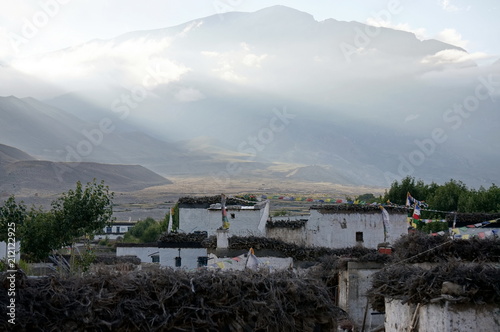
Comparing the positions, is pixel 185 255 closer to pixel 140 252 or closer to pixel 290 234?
pixel 140 252

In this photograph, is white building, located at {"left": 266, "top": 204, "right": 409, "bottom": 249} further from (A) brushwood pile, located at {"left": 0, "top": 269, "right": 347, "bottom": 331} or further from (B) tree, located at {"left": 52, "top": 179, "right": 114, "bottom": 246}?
(A) brushwood pile, located at {"left": 0, "top": 269, "right": 347, "bottom": 331}

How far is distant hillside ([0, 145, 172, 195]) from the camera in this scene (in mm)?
150750

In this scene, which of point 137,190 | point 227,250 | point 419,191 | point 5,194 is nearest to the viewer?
point 227,250

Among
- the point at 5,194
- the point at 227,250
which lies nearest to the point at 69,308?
the point at 227,250

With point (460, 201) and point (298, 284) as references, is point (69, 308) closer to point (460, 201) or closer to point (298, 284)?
point (298, 284)

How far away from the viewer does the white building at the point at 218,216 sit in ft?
96.5

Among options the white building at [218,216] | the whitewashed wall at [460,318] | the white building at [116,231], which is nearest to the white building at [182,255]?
the white building at [218,216]

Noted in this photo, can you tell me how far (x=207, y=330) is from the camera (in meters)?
10.4

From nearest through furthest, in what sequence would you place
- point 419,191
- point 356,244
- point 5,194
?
1. point 356,244
2. point 419,191
3. point 5,194

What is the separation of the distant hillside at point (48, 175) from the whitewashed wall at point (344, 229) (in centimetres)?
11700

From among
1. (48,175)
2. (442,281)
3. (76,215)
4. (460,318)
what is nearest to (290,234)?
(76,215)

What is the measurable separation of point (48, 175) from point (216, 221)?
448ft

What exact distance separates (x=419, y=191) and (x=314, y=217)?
42.4m

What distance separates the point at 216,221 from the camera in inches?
1283
